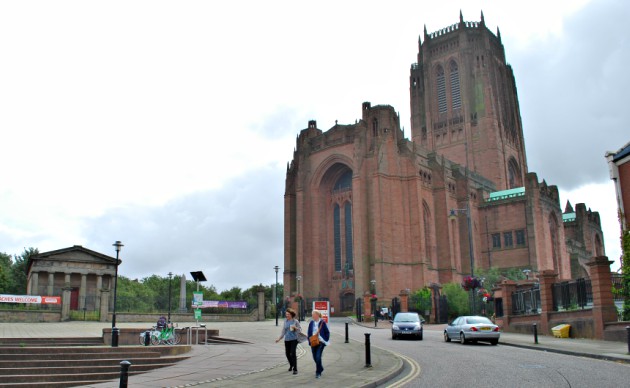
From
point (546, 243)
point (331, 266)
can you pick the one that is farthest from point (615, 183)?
point (546, 243)

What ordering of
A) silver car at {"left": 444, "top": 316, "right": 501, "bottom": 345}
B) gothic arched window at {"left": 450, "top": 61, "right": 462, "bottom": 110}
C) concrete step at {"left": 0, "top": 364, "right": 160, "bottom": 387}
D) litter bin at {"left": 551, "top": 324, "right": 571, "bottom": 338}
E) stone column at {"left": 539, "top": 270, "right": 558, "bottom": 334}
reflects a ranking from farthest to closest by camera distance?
1. gothic arched window at {"left": 450, "top": 61, "right": 462, "bottom": 110}
2. stone column at {"left": 539, "top": 270, "right": 558, "bottom": 334}
3. litter bin at {"left": 551, "top": 324, "right": 571, "bottom": 338}
4. silver car at {"left": 444, "top": 316, "right": 501, "bottom": 345}
5. concrete step at {"left": 0, "top": 364, "right": 160, "bottom": 387}

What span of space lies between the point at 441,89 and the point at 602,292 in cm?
7222

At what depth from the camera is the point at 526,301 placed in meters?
27.9

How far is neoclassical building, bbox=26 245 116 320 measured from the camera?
50.2 meters

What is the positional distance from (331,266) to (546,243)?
→ 89.0ft

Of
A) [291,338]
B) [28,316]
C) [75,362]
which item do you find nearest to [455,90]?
[28,316]

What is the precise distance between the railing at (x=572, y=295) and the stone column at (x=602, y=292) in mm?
1344

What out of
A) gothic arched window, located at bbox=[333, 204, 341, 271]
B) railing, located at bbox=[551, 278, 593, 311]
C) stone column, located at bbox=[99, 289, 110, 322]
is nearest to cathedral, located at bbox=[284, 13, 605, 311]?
gothic arched window, located at bbox=[333, 204, 341, 271]

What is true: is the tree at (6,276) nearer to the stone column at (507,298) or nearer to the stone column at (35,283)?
the stone column at (35,283)

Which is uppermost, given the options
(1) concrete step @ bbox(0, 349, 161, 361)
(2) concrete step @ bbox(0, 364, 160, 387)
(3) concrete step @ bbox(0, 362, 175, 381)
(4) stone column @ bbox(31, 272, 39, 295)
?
(4) stone column @ bbox(31, 272, 39, 295)

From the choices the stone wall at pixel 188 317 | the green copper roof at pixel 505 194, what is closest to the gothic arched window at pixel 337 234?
the stone wall at pixel 188 317

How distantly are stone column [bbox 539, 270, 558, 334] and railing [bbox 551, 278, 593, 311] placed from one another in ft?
0.68

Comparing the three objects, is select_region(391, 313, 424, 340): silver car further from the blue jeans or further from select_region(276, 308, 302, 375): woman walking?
the blue jeans

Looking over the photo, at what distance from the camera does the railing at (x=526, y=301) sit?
26578mm
